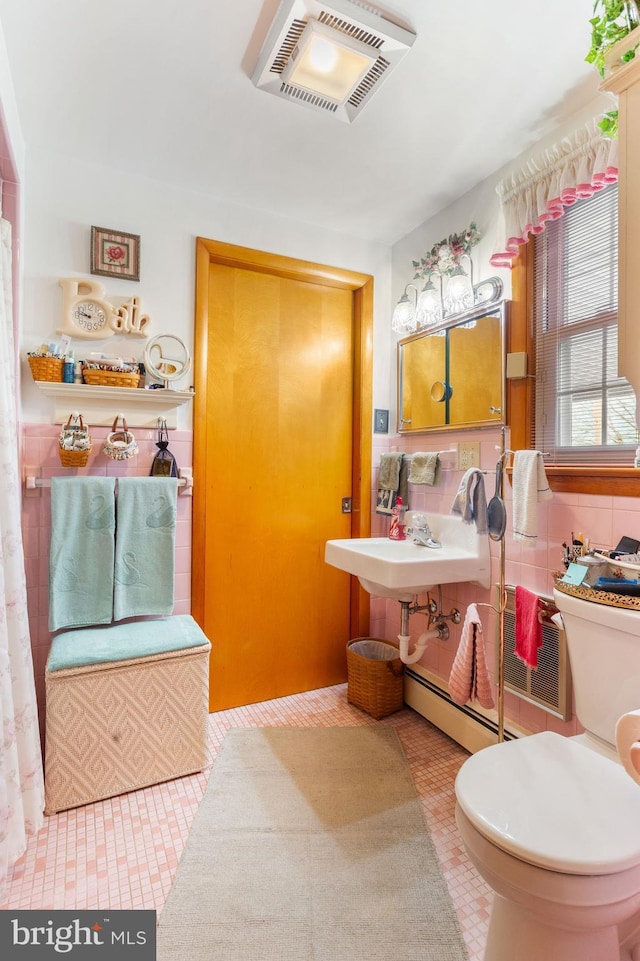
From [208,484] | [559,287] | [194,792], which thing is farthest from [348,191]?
[194,792]

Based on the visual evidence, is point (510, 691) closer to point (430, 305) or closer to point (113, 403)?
point (430, 305)

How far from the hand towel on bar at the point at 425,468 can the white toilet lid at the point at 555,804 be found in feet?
3.95

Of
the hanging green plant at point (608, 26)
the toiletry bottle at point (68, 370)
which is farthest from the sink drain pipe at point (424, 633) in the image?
the hanging green plant at point (608, 26)

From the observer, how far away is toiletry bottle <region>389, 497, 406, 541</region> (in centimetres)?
237

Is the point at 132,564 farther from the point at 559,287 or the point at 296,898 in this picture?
the point at 559,287

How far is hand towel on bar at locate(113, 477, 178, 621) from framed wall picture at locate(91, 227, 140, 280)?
0.90 m

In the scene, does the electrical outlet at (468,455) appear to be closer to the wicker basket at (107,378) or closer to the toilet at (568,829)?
the toilet at (568,829)

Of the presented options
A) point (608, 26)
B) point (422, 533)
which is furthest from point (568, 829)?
point (608, 26)

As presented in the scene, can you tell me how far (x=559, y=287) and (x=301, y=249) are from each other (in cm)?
132

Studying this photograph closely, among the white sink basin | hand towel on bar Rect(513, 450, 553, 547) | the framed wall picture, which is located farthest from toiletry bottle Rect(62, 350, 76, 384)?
hand towel on bar Rect(513, 450, 553, 547)

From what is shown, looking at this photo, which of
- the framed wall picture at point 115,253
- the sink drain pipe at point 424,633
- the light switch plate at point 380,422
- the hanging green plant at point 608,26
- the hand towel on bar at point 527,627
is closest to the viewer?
the hanging green plant at point 608,26

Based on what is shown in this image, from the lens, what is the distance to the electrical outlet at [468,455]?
79.8 inches

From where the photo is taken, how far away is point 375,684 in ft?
7.47

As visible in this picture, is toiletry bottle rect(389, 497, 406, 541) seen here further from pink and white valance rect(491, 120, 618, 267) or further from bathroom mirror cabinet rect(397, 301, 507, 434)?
pink and white valance rect(491, 120, 618, 267)
